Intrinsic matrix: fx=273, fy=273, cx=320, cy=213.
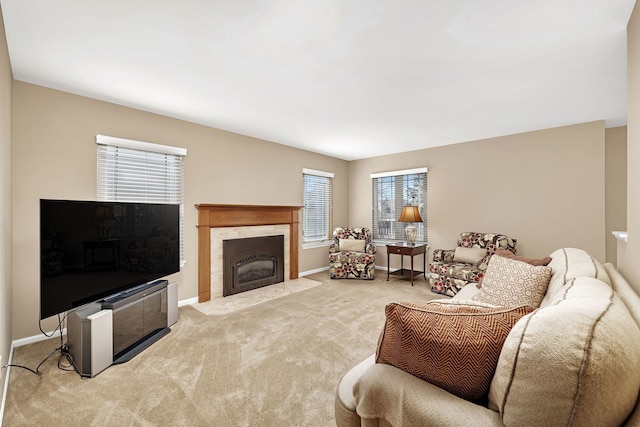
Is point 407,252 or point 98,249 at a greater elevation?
point 98,249

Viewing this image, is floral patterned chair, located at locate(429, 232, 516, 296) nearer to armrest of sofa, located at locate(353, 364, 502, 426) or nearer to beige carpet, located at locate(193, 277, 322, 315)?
beige carpet, located at locate(193, 277, 322, 315)

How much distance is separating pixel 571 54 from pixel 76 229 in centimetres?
406

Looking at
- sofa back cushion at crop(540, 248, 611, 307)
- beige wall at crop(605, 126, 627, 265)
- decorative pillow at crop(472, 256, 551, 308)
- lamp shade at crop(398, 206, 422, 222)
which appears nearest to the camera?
sofa back cushion at crop(540, 248, 611, 307)

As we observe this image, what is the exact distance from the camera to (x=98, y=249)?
2281mm

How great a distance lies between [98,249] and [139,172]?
49.6 inches

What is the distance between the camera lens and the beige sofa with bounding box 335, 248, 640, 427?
60 cm

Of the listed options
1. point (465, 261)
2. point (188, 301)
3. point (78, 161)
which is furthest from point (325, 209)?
point (78, 161)

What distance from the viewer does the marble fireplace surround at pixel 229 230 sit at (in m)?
3.74

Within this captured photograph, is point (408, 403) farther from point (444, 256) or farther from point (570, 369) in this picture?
point (444, 256)

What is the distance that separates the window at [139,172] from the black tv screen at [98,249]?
60 centimetres

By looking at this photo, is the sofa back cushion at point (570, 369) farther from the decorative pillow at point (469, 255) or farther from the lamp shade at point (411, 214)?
the lamp shade at point (411, 214)

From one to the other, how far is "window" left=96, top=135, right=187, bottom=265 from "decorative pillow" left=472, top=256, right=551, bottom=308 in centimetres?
342

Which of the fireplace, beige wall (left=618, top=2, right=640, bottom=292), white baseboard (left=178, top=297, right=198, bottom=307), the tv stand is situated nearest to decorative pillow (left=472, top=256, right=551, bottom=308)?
beige wall (left=618, top=2, right=640, bottom=292)

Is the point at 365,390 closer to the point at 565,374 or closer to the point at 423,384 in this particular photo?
the point at 423,384
